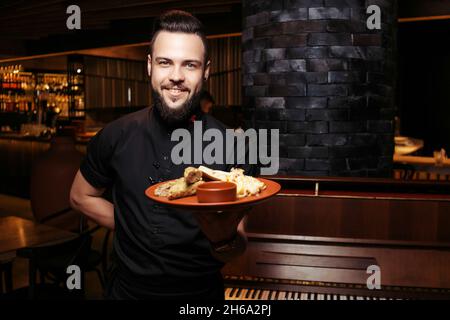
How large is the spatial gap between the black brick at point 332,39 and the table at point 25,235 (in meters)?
2.17

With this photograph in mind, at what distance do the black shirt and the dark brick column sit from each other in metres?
1.74

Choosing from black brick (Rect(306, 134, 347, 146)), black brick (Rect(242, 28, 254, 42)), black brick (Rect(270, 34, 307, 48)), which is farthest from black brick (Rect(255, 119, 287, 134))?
black brick (Rect(242, 28, 254, 42))

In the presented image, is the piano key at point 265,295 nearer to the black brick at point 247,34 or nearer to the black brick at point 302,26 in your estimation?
the black brick at point 302,26

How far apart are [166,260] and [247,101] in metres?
2.23

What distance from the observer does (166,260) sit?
164 cm

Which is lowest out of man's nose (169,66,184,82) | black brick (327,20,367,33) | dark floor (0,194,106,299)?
dark floor (0,194,106,299)

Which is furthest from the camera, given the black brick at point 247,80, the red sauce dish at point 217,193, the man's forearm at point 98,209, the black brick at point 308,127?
the black brick at point 247,80

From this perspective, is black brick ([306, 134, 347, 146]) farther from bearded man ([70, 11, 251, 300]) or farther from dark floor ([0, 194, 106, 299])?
dark floor ([0, 194, 106, 299])

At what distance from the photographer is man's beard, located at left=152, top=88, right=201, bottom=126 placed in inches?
64.9

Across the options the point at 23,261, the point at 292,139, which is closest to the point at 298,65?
the point at 292,139

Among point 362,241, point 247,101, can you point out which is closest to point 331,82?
point 247,101

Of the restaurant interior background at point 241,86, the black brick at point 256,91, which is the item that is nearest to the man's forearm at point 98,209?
the restaurant interior background at point 241,86

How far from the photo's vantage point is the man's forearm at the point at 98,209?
188 centimetres

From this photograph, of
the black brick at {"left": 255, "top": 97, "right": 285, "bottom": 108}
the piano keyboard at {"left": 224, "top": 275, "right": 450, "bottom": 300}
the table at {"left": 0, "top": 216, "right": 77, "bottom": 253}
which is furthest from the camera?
the black brick at {"left": 255, "top": 97, "right": 285, "bottom": 108}
